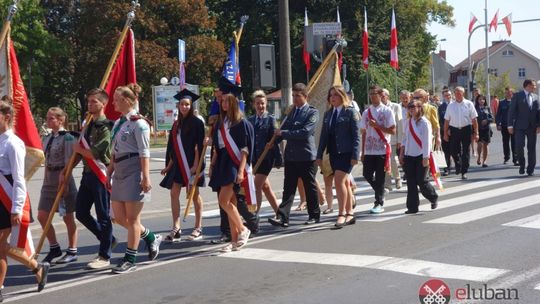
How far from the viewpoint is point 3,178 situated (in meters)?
6.37

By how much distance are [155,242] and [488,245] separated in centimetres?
347

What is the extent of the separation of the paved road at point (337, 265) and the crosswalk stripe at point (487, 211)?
0.04 ft

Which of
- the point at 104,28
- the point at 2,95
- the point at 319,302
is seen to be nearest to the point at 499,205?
the point at 319,302

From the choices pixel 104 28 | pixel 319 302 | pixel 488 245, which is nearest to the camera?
pixel 319 302

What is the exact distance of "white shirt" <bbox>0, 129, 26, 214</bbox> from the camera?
20.5 feet

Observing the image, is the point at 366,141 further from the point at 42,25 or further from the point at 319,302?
the point at 42,25

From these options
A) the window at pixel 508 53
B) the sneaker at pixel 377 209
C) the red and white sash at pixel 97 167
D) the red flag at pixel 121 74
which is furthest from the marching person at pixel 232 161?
the window at pixel 508 53

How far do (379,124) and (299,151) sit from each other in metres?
1.51

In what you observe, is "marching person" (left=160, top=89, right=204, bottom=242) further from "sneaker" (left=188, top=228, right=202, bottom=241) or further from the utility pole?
the utility pole

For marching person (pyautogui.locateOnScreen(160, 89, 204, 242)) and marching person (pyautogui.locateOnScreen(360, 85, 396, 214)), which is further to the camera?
marching person (pyautogui.locateOnScreen(360, 85, 396, 214))

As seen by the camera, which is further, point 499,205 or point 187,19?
point 187,19

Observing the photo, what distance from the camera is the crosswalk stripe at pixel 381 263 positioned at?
6770 millimetres

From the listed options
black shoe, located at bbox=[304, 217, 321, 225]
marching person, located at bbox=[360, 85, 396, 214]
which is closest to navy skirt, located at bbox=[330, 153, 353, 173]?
→ black shoe, located at bbox=[304, 217, 321, 225]

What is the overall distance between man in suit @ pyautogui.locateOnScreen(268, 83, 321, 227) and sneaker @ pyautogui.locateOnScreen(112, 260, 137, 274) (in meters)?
2.85
